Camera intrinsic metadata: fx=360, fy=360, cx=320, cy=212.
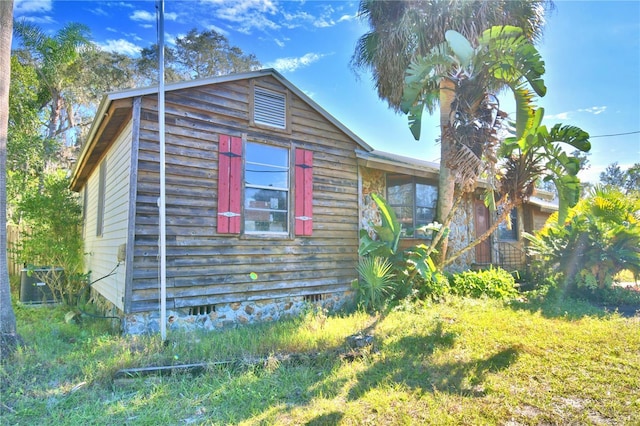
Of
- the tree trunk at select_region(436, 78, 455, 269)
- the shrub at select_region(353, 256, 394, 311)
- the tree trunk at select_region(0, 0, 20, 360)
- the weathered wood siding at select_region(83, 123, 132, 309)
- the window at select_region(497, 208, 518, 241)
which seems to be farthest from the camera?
A: the window at select_region(497, 208, 518, 241)

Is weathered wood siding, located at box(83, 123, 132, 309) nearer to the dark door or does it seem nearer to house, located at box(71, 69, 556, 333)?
house, located at box(71, 69, 556, 333)

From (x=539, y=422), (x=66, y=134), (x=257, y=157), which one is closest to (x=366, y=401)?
(x=539, y=422)

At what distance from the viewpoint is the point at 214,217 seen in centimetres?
632

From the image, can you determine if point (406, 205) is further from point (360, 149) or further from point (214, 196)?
point (214, 196)

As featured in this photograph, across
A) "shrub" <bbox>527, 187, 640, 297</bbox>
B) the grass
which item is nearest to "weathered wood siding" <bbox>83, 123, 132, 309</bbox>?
the grass

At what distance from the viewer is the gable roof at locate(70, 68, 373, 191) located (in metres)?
5.70

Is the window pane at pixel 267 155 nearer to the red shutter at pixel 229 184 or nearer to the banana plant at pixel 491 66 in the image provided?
the red shutter at pixel 229 184

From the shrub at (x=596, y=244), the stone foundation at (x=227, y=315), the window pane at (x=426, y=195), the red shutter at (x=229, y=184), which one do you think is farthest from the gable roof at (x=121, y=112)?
the shrub at (x=596, y=244)

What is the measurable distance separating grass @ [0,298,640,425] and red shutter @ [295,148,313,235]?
6.73 feet

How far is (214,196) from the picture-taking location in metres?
6.36

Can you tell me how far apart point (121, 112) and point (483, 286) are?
816 cm

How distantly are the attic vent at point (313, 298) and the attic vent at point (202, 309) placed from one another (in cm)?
198

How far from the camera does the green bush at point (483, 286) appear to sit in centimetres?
809

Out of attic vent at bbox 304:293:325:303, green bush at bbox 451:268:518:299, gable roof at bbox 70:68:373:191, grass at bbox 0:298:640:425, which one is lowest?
grass at bbox 0:298:640:425
